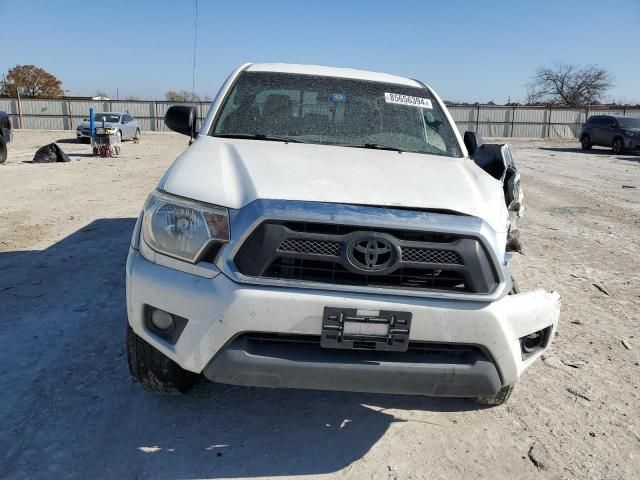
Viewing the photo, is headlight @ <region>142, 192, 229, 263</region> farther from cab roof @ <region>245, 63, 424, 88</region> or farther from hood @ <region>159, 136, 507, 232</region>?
cab roof @ <region>245, 63, 424, 88</region>

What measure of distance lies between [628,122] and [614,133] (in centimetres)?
73

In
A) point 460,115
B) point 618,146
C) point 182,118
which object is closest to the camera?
point 182,118

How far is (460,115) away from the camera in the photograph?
39.2m

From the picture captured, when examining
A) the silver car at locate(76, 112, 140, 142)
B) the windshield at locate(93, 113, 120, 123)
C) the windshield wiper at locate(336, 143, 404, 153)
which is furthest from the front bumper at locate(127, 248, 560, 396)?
the windshield at locate(93, 113, 120, 123)

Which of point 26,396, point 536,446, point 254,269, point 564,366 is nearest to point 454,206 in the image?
point 254,269

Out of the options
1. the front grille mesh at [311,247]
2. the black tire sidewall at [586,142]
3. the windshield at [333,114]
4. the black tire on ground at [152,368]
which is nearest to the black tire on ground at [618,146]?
the black tire sidewall at [586,142]

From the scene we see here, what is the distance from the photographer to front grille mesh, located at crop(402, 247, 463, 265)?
2268mm

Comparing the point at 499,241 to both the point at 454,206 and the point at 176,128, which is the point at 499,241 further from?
the point at 176,128

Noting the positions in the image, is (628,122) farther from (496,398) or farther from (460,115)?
(496,398)

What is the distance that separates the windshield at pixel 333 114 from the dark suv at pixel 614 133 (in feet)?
74.7

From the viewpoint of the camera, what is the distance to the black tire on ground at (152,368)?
8.73 feet

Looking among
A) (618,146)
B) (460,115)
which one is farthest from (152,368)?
(460,115)

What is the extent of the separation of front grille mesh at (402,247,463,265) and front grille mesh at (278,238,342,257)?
0.29 meters

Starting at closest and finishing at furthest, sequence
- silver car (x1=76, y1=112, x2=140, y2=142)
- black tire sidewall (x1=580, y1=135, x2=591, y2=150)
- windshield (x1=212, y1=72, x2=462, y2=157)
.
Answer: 1. windshield (x1=212, y1=72, x2=462, y2=157)
2. silver car (x1=76, y1=112, x2=140, y2=142)
3. black tire sidewall (x1=580, y1=135, x2=591, y2=150)
